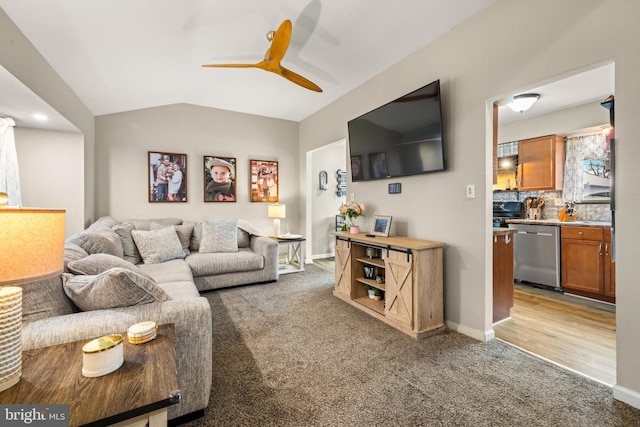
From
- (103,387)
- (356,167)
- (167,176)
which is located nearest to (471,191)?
(356,167)

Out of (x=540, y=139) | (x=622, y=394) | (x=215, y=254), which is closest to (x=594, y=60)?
(x=622, y=394)

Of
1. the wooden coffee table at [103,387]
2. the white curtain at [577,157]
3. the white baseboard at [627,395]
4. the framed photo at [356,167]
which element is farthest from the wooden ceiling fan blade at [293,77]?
the white curtain at [577,157]

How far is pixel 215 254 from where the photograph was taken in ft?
13.0

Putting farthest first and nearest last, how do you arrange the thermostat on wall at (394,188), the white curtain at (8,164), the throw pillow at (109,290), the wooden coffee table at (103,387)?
the thermostat on wall at (394,188) → the white curtain at (8,164) → the throw pillow at (109,290) → the wooden coffee table at (103,387)

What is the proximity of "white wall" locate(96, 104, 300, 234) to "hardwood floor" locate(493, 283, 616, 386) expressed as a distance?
3852 millimetres

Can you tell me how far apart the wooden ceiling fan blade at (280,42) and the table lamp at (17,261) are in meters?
1.75

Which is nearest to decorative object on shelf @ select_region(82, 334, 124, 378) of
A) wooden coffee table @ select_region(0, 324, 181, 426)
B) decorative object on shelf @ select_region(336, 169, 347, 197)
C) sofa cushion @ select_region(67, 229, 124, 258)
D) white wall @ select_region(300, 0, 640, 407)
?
wooden coffee table @ select_region(0, 324, 181, 426)

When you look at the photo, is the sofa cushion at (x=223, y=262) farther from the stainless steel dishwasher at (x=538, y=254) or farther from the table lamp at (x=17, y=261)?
the stainless steel dishwasher at (x=538, y=254)

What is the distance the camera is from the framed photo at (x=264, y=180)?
524 centimetres

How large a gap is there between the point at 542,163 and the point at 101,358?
5.17 m

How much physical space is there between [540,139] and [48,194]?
662cm

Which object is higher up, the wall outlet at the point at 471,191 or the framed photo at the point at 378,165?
the framed photo at the point at 378,165

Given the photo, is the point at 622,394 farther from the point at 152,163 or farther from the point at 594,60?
the point at 152,163

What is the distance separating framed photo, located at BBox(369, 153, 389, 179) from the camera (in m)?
3.33
